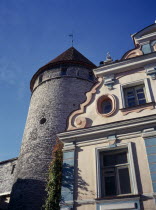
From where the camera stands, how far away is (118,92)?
9.48m

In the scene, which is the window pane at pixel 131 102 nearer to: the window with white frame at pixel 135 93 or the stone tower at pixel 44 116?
the window with white frame at pixel 135 93

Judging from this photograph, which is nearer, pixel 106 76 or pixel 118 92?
pixel 118 92

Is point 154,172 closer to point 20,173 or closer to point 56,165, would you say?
point 56,165

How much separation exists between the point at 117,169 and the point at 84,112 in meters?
2.63

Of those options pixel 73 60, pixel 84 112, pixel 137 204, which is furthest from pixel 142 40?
pixel 73 60

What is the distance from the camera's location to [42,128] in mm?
16188

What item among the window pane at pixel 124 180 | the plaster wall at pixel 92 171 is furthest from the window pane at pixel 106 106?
the window pane at pixel 124 180

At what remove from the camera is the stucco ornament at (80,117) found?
919cm

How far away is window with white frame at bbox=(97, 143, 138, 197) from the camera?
7.45 metres

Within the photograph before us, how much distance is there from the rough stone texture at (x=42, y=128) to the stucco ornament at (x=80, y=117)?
6.14 meters

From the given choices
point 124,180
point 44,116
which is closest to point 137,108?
point 124,180

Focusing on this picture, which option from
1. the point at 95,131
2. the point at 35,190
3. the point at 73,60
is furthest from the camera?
the point at 73,60

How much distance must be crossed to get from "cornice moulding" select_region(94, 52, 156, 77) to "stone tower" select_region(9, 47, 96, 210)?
6.66 m

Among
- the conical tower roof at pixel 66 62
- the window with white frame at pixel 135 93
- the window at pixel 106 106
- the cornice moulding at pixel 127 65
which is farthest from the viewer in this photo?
the conical tower roof at pixel 66 62
